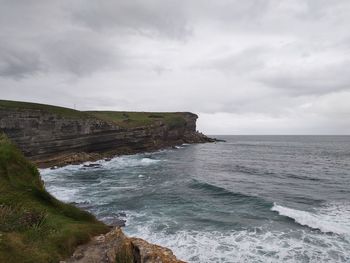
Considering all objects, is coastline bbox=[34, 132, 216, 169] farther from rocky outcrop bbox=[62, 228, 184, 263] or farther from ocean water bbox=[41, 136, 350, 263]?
rocky outcrop bbox=[62, 228, 184, 263]

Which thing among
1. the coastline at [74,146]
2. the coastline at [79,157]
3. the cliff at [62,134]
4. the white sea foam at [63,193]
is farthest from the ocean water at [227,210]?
the cliff at [62,134]

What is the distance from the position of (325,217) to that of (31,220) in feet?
82.5

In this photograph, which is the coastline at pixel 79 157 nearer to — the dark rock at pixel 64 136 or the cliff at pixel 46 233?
the dark rock at pixel 64 136

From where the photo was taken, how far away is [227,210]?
30.5 m

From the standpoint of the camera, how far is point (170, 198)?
1404 inches

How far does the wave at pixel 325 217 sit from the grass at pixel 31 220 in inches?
721

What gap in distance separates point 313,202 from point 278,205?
16.5 feet

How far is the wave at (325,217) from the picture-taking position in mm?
24323

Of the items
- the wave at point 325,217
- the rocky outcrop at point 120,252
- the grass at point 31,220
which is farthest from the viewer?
the wave at point 325,217

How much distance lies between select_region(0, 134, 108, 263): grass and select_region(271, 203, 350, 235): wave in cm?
1832

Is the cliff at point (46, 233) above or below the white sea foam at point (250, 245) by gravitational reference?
above

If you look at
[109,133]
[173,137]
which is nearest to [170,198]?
[109,133]

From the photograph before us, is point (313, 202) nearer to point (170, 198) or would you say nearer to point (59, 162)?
point (170, 198)

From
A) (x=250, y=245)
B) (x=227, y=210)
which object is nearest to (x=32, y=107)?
(x=227, y=210)
